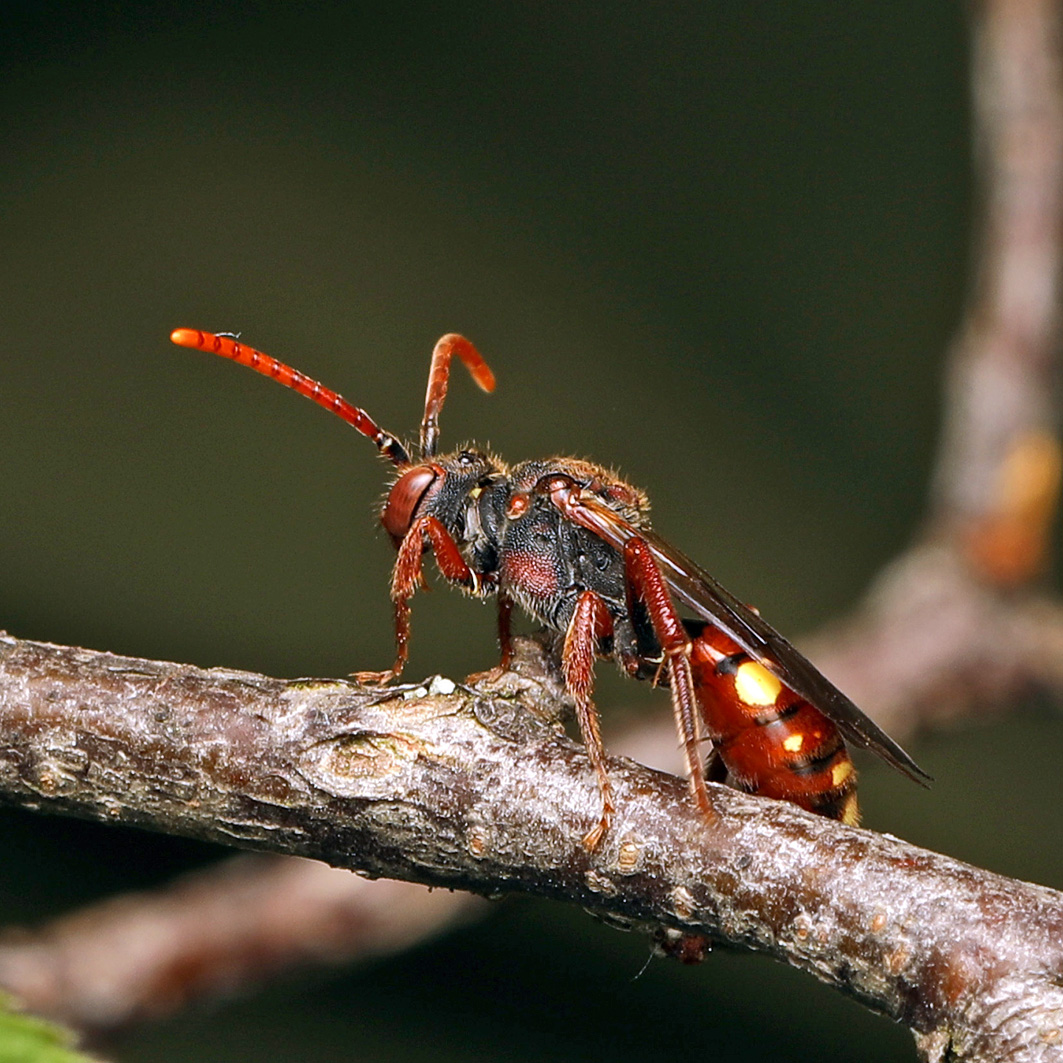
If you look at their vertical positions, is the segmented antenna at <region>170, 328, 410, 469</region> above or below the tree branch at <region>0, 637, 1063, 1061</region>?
above

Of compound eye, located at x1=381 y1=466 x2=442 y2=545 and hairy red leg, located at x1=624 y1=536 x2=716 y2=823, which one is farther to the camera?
compound eye, located at x1=381 y1=466 x2=442 y2=545

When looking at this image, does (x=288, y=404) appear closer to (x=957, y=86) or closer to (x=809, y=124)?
(x=809, y=124)

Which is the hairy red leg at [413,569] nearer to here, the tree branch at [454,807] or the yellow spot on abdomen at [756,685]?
the tree branch at [454,807]

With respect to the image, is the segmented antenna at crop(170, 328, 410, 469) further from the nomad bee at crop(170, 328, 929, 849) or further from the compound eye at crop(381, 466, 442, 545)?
the compound eye at crop(381, 466, 442, 545)

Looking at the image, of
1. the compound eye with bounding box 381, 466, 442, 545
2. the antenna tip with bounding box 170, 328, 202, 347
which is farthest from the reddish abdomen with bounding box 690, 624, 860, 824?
the antenna tip with bounding box 170, 328, 202, 347

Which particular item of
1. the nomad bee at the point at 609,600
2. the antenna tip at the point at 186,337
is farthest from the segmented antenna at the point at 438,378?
the antenna tip at the point at 186,337

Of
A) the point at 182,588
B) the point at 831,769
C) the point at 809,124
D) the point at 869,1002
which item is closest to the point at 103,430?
the point at 182,588

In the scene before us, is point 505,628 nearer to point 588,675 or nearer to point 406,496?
point 406,496

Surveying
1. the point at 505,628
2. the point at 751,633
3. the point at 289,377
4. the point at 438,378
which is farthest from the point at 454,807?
the point at 438,378

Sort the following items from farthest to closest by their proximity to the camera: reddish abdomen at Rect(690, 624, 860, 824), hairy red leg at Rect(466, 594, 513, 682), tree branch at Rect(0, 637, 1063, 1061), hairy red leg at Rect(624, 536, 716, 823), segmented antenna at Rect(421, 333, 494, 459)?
segmented antenna at Rect(421, 333, 494, 459), hairy red leg at Rect(466, 594, 513, 682), reddish abdomen at Rect(690, 624, 860, 824), hairy red leg at Rect(624, 536, 716, 823), tree branch at Rect(0, 637, 1063, 1061)
